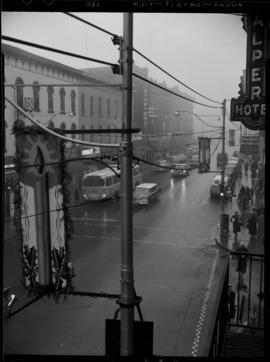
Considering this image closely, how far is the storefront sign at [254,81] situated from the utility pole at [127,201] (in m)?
0.94

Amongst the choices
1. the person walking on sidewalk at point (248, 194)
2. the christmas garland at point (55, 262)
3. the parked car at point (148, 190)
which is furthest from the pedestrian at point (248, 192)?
the christmas garland at point (55, 262)

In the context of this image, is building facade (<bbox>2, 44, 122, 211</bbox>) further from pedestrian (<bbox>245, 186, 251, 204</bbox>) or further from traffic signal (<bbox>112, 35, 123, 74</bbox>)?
pedestrian (<bbox>245, 186, 251, 204</bbox>)

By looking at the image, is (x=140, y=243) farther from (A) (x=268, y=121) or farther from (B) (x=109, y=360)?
(A) (x=268, y=121)

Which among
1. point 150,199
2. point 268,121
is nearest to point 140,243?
point 150,199

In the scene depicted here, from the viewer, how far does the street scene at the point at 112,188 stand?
3.07 metres

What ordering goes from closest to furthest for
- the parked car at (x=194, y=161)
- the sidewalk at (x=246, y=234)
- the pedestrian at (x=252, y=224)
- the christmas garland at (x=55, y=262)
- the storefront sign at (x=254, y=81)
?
the storefront sign at (x=254, y=81) < the christmas garland at (x=55, y=262) < the parked car at (x=194, y=161) < the sidewalk at (x=246, y=234) < the pedestrian at (x=252, y=224)

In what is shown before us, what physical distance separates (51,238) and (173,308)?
4.57 metres

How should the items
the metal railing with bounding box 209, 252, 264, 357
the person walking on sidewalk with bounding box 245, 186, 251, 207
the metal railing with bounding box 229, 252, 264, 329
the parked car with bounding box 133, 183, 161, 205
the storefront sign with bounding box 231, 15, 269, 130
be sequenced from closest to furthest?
the storefront sign with bounding box 231, 15, 269, 130 → the metal railing with bounding box 209, 252, 264, 357 → the parked car with bounding box 133, 183, 161, 205 → the metal railing with bounding box 229, 252, 264, 329 → the person walking on sidewalk with bounding box 245, 186, 251, 207

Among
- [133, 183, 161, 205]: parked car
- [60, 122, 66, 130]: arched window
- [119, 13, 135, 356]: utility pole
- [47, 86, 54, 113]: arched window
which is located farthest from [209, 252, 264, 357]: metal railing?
[47, 86, 54, 113]: arched window

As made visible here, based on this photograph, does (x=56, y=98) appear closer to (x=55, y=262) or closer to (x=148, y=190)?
(x=55, y=262)

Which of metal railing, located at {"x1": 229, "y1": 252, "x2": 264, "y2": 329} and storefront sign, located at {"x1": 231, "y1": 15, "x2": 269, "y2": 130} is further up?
storefront sign, located at {"x1": 231, "y1": 15, "x2": 269, "y2": 130}

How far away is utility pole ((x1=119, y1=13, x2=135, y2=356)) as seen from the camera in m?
2.82

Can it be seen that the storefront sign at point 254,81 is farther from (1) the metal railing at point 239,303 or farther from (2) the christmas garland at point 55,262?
(2) the christmas garland at point 55,262

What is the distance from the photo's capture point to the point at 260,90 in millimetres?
3357
